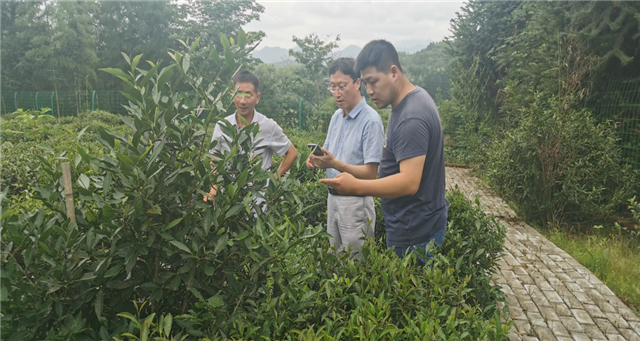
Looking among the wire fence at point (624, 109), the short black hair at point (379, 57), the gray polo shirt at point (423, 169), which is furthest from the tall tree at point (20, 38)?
the gray polo shirt at point (423, 169)

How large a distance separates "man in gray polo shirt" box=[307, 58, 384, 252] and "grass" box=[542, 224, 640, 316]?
3022 mm

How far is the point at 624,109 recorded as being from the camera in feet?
24.6

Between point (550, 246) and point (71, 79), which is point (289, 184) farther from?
point (71, 79)

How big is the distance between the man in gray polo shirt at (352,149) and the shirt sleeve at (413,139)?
85 centimetres

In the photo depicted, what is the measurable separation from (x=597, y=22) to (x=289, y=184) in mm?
7743

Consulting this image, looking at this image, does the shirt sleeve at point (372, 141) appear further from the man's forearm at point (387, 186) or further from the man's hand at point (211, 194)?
the man's hand at point (211, 194)

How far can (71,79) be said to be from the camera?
1492 inches

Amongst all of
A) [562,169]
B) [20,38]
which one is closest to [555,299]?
[562,169]

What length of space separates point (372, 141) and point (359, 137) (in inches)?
5.8

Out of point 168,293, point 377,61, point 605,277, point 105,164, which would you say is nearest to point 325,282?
point 168,293

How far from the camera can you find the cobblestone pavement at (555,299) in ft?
13.1

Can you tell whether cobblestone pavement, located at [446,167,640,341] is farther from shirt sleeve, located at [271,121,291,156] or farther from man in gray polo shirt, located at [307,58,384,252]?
shirt sleeve, located at [271,121,291,156]

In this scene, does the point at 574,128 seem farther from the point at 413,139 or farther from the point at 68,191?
the point at 68,191

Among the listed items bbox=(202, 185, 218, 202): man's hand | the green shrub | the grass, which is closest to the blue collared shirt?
bbox=(202, 185, 218, 202): man's hand
